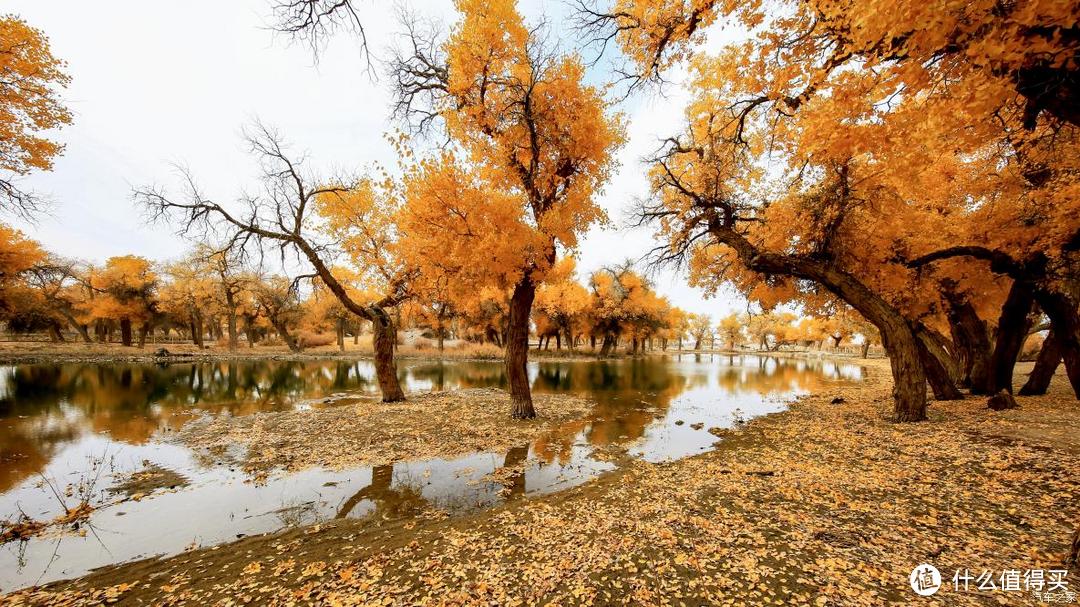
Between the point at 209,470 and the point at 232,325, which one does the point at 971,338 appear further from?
the point at 232,325

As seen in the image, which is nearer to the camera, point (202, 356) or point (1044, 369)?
point (1044, 369)

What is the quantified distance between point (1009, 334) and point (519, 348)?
57.0ft

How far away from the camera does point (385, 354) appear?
1639 centimetres

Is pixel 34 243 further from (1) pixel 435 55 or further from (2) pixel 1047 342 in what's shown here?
(2) pixel 1047 342

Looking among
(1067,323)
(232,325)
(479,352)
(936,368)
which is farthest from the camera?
(479,352)

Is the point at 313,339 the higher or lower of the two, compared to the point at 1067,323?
lower

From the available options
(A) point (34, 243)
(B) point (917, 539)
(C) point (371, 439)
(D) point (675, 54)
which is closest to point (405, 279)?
(C) point (371, 439)

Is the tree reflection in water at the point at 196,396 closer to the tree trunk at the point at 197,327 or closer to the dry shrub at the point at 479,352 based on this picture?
the dry shrub at the point at 479,352

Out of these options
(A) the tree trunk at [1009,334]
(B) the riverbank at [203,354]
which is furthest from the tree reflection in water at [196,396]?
(A) the tree trunk at [1009,334]

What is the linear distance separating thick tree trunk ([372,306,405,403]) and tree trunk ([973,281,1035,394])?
876 inches

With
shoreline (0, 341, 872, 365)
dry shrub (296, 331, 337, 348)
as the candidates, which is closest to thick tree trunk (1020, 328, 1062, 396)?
shoreline (0, 341, 872, 365)

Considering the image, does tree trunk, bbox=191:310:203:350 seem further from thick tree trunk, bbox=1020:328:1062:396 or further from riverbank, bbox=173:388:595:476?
thick tree trunk, bbox=1020:328:1062:396

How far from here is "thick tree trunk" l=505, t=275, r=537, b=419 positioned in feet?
41.8

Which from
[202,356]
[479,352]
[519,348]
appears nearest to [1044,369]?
[519,348]
